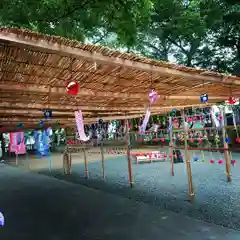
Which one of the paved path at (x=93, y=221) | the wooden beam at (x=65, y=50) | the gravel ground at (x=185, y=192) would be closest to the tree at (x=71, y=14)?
the wooden beam at (x=65, y=50)

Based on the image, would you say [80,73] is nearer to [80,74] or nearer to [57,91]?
[80,74]

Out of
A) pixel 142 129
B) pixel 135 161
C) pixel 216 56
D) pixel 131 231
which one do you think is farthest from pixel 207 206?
pixel 216 56

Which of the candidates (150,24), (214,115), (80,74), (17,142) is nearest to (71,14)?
(80,74)

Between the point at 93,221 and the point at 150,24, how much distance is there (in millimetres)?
10923

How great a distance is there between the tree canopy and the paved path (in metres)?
3.65

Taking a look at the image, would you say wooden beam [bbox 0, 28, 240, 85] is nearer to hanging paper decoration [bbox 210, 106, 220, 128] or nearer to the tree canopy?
A: the tree canopy

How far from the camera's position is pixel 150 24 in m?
13.4

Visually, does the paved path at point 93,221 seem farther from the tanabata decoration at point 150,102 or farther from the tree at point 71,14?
the tree at point 71,14

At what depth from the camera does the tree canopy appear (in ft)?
18.2

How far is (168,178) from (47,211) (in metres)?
4.75

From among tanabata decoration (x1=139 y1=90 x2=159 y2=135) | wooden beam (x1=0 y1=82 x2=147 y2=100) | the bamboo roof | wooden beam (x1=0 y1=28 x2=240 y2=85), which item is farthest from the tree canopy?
wooden beam (x1=0 y1=28 x2=240 y2=85)

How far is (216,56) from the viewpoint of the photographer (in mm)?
19844

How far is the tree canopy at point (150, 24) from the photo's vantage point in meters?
5.55

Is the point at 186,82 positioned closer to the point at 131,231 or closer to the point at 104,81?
the point at 104,81
